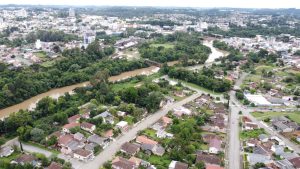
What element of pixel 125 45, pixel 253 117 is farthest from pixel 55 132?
pixel 125 45

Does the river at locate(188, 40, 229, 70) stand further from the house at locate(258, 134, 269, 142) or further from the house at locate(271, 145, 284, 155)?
the house at locate(271, 145, 284, 155)

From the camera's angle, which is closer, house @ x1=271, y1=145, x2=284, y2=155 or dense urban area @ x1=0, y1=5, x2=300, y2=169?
dense urban area @ x1=0, y1=5, x2=300, y2=169

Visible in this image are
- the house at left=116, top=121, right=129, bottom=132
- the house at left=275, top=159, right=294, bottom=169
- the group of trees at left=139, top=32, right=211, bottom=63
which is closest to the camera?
the house at left=275, top=159, right=294, bottom=169

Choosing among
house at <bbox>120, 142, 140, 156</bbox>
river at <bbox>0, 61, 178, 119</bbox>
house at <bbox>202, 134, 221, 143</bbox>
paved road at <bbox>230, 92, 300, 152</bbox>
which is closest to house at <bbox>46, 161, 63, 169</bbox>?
house at <bbox>120, 142, 140, 156</bbox>

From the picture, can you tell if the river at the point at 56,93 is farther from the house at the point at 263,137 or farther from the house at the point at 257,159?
the house at the point at 263,137

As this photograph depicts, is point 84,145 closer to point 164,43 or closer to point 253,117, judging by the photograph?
point 253,117

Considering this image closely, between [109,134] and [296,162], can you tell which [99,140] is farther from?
[296,162]

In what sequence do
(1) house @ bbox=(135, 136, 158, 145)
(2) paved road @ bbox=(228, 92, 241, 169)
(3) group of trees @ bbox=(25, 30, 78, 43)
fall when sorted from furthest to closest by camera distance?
(3) group of trees @ bbox=(25, 30, 78, 43) → (1) house @ bbox=(135, 136, 158, 145) → (2) paved road @ bbox=(228, 92, 241, 169)

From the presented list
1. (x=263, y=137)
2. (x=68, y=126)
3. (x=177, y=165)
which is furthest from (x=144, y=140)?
(x=263, y=137)
